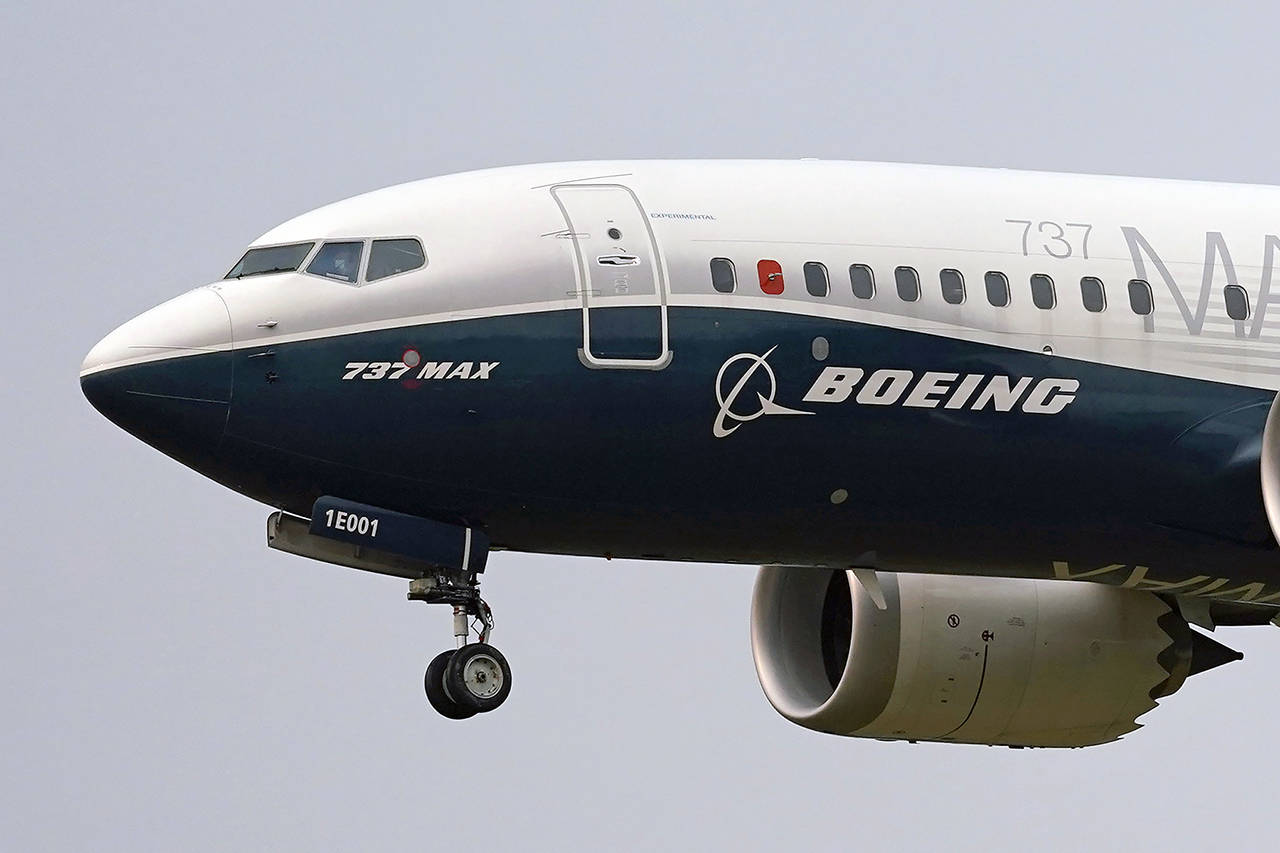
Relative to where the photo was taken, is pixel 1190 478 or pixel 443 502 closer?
pixel 443 502

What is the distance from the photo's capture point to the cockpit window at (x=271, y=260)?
23.2 m

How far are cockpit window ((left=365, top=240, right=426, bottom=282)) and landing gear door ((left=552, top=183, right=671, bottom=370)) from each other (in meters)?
1.25

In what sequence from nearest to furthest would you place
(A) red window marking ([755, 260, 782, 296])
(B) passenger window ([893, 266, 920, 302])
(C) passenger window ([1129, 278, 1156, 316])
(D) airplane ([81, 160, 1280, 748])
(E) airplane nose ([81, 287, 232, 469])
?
(E) airplane nose ([81, 287, 232, 469])
(D) airplane ([81, 160, 1280, 748])
(A) red window marking ([755, 260, 782, 296])
(B) passenger window ([893, 266, 920, 302])
(C) passenger window ([1129, 278, 1156, 316])

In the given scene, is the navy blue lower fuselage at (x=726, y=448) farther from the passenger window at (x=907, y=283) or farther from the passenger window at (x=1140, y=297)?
the passenger window at (x=1140, y=297)

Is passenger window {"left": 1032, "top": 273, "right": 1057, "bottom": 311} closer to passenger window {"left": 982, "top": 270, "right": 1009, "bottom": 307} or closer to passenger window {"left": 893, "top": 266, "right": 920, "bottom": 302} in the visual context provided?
passenger window {"left": 982, "top": 270, "right": 1009, "bottom": 307}

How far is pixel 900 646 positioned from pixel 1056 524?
3681 mm

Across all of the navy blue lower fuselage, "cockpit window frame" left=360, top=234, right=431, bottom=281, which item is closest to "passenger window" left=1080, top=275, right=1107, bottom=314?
the navy blue lower fuselage

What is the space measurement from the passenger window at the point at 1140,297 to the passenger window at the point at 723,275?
371 cm

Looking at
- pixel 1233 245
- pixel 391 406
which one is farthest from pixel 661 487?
pixel 1233 245

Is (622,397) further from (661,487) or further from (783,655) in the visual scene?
(783,655)

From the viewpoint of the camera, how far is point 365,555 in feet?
76.1

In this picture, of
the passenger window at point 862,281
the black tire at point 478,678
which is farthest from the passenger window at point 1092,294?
the black tire at point 478,678

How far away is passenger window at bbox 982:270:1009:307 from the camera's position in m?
24.2

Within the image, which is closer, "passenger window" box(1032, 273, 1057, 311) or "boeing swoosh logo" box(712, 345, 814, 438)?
"boeing swoosh logo" box(712, 345, 814, 438)
